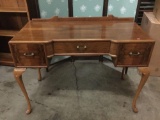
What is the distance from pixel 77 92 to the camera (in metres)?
1.70

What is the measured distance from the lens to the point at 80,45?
1.19m

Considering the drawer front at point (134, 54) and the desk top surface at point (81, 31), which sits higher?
the desk top surface at point (81, 31)

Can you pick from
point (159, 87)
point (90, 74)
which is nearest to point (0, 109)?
point (90, 74)

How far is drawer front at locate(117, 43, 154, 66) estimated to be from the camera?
114 centimetres

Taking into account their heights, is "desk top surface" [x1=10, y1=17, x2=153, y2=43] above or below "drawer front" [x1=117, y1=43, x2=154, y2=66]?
above

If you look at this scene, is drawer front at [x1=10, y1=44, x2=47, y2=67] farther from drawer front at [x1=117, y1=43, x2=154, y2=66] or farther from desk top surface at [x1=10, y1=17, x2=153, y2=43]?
drawer front at [x1=117, y1=43, x2=154, y2=66]

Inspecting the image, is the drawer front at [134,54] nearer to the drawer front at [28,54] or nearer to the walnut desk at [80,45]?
the walnut desk at [80,45]

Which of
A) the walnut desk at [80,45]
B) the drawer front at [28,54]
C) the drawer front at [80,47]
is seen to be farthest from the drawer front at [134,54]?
the drawer front at [28,54]

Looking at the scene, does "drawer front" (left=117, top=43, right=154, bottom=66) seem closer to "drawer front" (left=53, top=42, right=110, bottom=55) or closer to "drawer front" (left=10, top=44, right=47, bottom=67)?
"drawer front" (left=53, top=42, right=110, bottom=55)

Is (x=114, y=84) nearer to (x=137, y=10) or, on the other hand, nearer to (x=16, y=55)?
(x=137, y=10)

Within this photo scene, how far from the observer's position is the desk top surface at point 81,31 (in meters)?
1.16

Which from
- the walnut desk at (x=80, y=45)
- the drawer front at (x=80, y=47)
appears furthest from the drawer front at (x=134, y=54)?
the drawer front at (x=80, y=47)

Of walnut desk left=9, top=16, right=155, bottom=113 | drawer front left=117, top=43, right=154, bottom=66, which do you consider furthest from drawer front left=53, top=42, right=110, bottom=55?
drawer front left=117, top=43, right=154, bottom=66

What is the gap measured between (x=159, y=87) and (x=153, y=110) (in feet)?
1.30
